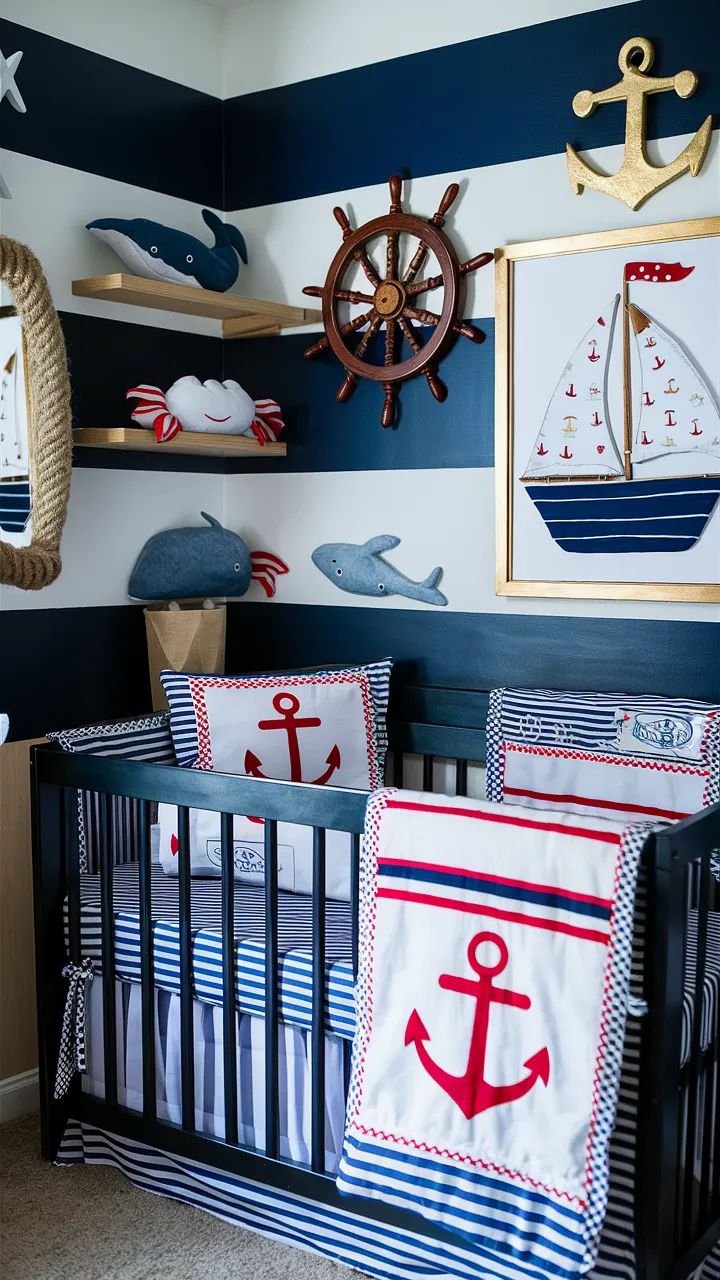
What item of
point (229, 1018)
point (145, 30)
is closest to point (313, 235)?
point (145, 30)

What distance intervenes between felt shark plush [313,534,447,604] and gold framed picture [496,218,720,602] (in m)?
0.19

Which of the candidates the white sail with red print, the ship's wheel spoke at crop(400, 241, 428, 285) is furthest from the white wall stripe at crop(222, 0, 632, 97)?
the white sail with red print

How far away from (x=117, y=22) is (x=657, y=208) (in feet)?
4.03

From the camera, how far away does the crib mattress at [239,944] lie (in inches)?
77.3

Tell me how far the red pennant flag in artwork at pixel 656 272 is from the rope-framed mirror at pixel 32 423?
3.51ft

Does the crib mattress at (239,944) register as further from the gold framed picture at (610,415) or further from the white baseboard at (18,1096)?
the gold framed picture at (610,415)

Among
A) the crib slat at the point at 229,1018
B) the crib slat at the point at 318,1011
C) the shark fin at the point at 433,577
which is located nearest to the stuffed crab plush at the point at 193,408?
the shark fin at the point at 433,577

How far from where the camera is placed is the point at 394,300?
2.69 meters

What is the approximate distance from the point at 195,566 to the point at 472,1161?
60.3 inches

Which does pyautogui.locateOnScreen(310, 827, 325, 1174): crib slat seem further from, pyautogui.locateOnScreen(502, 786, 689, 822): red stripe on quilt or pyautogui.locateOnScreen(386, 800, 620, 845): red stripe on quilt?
pyautogui.locateOnScreen(502, 786, 689, 822): red stripe on quilt

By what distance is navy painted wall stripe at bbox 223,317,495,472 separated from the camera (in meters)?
2.62

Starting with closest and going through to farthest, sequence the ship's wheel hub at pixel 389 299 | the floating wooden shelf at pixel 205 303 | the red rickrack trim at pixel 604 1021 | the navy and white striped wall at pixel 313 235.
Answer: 1. the red rickrack trim at pixel 604 1021
2. the navy and white striped wall at pixel 313 235
3. the floating wooden shelf at pixel 205 303
4. the ship's wheel hub at pixel 389 299

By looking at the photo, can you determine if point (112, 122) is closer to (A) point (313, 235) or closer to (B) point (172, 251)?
(B) point (172, 251)

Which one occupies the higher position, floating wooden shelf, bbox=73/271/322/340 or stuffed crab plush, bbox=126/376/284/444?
floating wooden shelf, bbox=73/271/322/340
